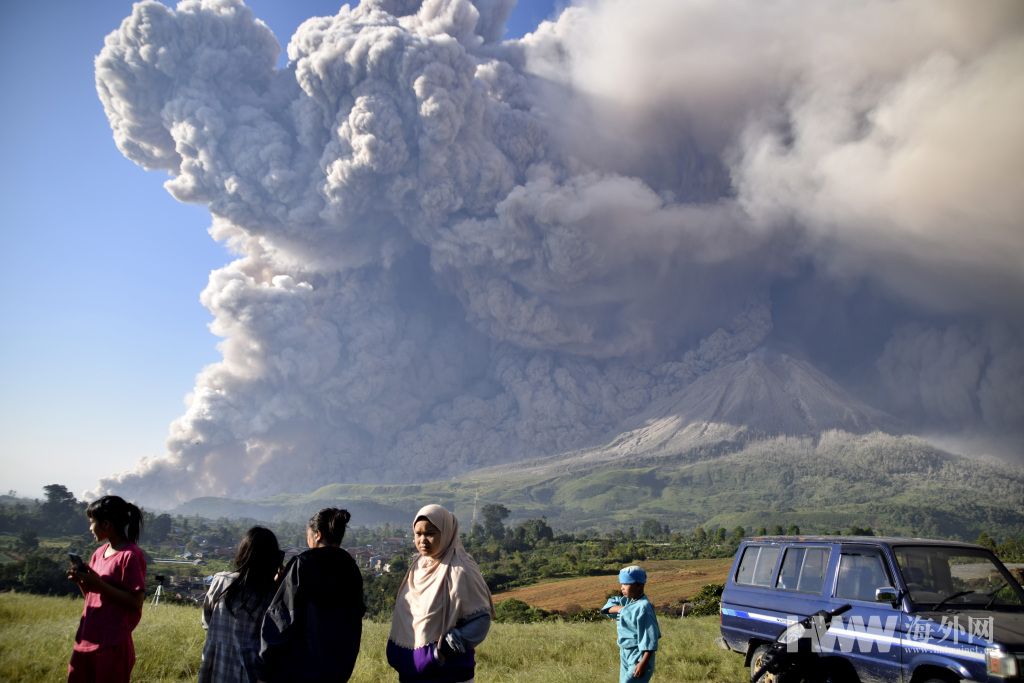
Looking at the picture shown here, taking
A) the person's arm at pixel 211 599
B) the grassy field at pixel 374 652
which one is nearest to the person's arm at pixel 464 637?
the person's arm at pixel 211 599

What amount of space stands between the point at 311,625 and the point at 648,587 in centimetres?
2776

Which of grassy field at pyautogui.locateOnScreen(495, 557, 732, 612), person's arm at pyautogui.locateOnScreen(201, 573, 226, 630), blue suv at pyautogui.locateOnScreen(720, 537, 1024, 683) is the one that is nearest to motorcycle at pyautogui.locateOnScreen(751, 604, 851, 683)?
blue suv at pyautogui.locateOnScreen(720, 537, 1024, 683)

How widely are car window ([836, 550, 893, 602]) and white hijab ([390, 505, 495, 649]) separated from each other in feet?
13.8

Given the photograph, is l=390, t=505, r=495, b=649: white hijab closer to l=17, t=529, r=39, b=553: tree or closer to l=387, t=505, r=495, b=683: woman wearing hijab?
l=387, t=505, r=495, b=683: woman wearing hijab

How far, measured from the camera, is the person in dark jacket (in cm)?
398

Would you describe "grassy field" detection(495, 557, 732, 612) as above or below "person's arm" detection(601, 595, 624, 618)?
below

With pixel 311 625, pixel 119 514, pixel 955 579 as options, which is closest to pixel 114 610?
pixel 119 514

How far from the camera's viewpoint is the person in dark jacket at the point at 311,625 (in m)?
3.98

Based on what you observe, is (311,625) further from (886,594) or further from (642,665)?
(886,594)

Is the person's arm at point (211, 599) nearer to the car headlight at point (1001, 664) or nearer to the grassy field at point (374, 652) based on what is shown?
the grassy field at point (374, 652)

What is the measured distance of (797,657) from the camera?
6113 mm

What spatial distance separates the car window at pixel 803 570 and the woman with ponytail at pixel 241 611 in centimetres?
569

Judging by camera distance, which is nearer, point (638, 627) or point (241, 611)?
point (241, 611)

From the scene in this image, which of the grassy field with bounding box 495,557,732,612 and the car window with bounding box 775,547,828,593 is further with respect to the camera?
the grassy field with bounding box 495,557,732,612
